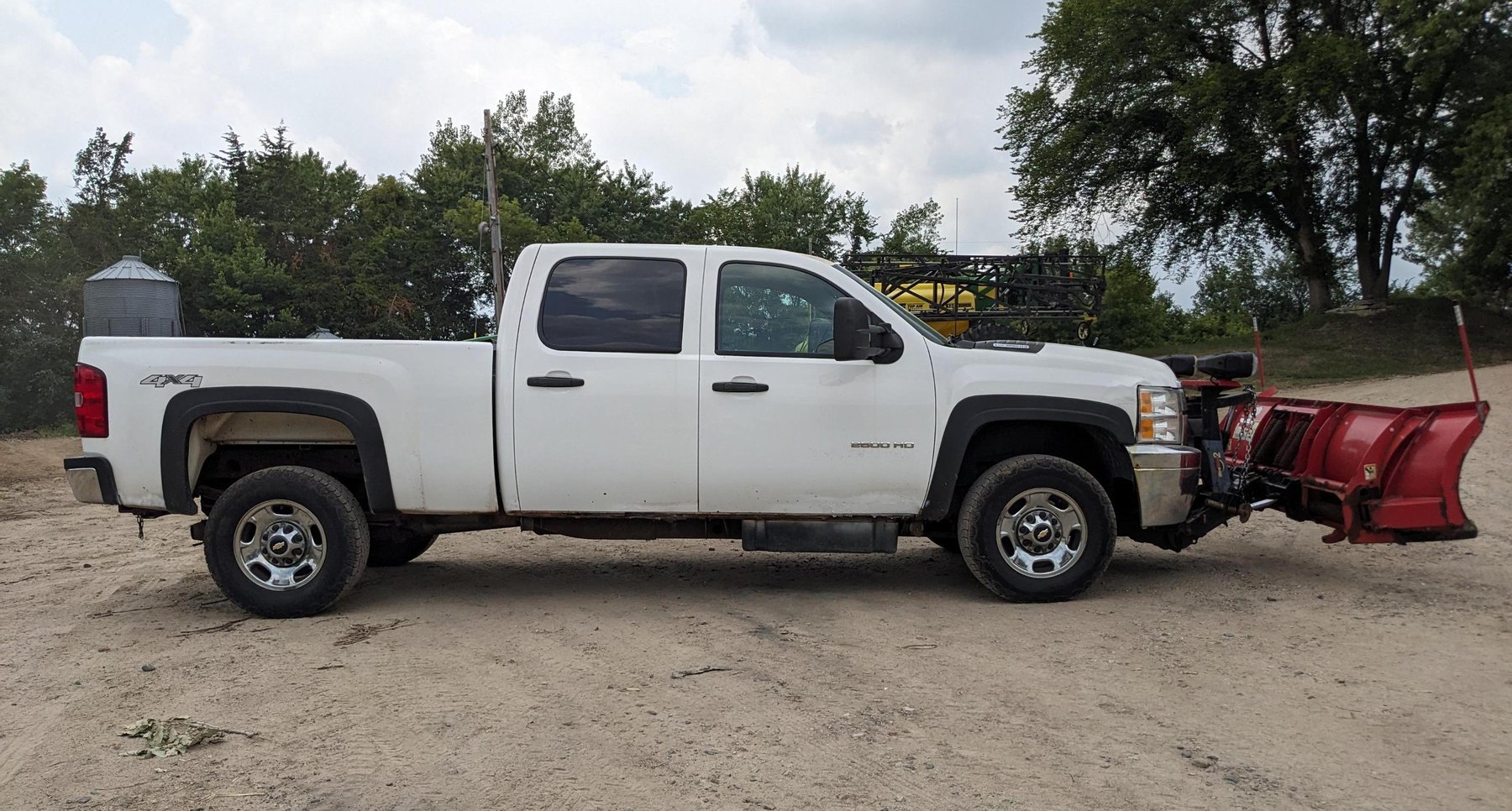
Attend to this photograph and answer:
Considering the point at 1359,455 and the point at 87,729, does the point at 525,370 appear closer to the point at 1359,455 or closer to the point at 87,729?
the point at 87,729

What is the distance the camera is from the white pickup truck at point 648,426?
619 centimetres

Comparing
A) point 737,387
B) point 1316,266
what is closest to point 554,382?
point 737,387

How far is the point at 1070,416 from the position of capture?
20.9 feet

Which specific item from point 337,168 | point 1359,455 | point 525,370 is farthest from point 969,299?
point 337,168

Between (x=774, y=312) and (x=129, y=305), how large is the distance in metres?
19.0

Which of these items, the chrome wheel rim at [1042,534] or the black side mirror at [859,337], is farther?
the chrome wheel rim at [1042,534]

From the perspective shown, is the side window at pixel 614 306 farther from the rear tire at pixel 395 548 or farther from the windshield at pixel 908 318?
the rear tire at pixel 395 548

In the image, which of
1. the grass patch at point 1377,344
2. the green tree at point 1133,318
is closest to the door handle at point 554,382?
the grass patch at point 1377,344

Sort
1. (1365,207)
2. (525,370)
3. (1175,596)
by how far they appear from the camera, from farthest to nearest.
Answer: (1365,207), (1175,596), (525,370)

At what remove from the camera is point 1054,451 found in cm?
680

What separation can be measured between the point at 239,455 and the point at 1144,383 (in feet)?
17.6

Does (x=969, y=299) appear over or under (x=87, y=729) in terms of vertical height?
over

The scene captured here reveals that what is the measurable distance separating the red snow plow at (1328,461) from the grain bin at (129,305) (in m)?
19.3

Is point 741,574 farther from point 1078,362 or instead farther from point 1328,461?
point 1328,461
